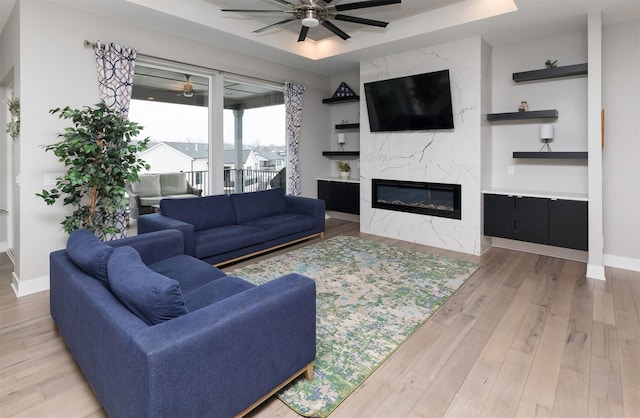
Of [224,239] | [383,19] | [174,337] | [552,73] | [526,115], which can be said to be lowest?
[174,337]

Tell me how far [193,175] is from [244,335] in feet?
13.3

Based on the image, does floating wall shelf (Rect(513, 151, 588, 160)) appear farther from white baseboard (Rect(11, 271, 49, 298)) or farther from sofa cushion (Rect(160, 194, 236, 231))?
white baseboard (Rect(11, 271, 49, 298))

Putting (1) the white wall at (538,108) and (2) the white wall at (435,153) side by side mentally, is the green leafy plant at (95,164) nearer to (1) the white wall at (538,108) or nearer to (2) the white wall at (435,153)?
(2) the white wall at (435,153)

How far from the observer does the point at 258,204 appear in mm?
5066

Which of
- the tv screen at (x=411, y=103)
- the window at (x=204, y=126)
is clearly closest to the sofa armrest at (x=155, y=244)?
the window at (x=204, y=126)

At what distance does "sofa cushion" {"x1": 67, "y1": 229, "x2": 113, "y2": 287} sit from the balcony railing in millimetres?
2991

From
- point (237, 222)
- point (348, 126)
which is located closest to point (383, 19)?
point (348, 126)

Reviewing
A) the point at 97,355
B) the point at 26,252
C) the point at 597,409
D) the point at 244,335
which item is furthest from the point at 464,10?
the point at 26,252

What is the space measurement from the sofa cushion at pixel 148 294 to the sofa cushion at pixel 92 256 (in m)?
0.25

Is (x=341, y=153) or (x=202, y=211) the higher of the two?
(x=341, y=153)

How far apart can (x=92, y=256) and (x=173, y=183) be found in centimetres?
319

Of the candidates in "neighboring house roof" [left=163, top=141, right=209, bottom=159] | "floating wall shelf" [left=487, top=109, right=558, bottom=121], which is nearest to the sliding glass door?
"neighboring house roof" [left=163, top=141, right=209, bottom=159]

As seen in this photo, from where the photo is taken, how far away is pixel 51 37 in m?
3.49

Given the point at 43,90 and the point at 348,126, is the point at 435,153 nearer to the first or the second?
the point at 348,126
